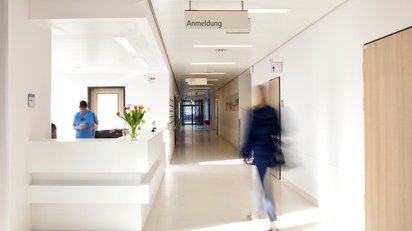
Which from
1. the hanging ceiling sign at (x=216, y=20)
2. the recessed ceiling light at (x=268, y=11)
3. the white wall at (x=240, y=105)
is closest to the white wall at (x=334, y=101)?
the recessed ceiling light at (x=268, y=11)

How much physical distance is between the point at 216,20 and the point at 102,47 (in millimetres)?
2886

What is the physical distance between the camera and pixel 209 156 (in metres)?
10.2

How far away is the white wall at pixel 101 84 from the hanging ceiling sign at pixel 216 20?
5286 mm

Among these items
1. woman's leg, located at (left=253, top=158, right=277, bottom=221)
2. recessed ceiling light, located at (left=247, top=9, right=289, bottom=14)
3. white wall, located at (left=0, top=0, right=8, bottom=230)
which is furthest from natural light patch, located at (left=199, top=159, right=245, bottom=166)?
white wall, located at (left=0, top=0, right=8, bottom=230)

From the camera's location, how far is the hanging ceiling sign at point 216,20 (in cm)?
386

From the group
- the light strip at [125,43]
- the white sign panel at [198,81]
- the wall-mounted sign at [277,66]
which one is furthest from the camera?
the white sign panel at [198,81]

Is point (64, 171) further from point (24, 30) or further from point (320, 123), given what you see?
point (320, 123)

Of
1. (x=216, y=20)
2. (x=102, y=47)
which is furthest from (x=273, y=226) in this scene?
(x=102, y=47)

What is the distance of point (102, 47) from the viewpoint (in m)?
5.83

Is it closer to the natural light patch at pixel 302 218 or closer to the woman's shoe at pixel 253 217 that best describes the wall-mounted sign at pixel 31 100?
the woman's shoe at pixel 253 217

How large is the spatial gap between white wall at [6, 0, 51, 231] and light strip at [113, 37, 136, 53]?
1.30 m

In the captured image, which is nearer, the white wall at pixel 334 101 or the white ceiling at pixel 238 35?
the white wall at pixel 334 101

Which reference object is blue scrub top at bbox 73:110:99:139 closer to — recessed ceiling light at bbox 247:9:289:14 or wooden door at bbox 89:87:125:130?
wooden door at bbox 89:87:125:130

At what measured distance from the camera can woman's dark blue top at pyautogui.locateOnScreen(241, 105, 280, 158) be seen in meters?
3.71
